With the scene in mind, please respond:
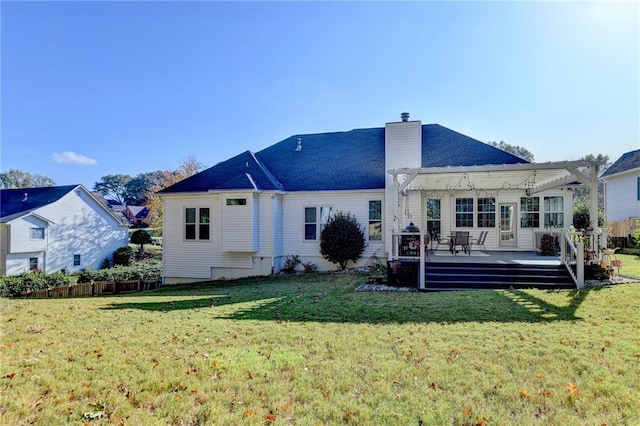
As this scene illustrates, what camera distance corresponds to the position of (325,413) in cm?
313

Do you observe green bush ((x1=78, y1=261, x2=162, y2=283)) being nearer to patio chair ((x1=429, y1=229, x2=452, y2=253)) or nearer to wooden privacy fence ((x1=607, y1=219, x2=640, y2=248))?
patio chair ((x1=429, y1=229, x2=452, y2=253))

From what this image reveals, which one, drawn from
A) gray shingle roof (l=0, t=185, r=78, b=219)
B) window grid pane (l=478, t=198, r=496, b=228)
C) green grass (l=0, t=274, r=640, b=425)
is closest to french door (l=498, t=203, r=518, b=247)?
window grid pane (l=478, t=198, r=496, b=228)

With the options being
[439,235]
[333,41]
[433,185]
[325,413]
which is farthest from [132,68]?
[325,413]

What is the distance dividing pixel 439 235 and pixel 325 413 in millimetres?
13628

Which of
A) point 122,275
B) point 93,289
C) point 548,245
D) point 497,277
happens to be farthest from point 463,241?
point 122,275

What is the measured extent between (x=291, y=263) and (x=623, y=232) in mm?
20684

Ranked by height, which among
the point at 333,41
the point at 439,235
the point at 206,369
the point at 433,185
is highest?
the point at 333,41

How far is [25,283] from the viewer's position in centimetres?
1603

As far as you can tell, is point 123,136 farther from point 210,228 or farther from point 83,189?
point 210,228

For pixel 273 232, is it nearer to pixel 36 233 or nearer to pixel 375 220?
pixel 375 220

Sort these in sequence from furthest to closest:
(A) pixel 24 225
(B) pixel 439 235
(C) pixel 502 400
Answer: (A) pixel 24 225 → (B) pixel 439 235 → (C) pixel 502 400

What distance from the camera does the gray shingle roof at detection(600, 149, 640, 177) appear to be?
22.7 m

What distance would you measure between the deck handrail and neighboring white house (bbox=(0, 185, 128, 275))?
102 ft

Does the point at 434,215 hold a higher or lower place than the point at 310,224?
higher
